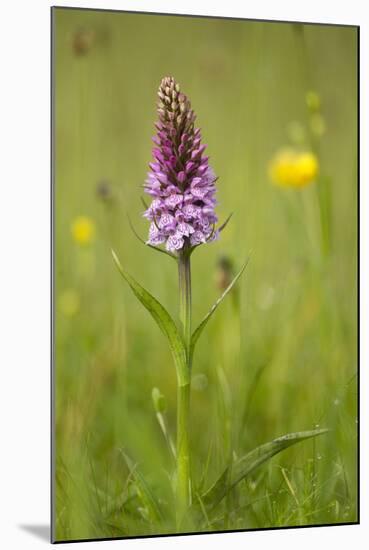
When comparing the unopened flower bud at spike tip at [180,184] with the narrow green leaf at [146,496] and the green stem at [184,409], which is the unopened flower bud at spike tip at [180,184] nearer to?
the green stem at [184,409]

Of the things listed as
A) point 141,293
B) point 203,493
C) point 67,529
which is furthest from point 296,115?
point 67,529

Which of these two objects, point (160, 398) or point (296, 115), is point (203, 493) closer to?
point (160, 398)

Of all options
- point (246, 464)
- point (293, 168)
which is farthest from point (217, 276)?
point (246, 464)

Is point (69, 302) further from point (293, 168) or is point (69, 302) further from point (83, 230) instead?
point (293, 168)

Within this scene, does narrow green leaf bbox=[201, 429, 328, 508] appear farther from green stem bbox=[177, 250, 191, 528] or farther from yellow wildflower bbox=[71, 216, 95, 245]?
yellow wildflower bbox=[71, 216, 95, 245]

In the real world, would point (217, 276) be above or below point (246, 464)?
above

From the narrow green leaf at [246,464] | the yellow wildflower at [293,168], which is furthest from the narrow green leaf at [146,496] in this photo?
the yellow wildflower at [293,168]

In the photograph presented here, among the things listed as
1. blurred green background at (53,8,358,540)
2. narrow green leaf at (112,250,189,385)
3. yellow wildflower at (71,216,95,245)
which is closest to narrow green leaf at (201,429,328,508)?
blurred green background at (53,8,358,540)
